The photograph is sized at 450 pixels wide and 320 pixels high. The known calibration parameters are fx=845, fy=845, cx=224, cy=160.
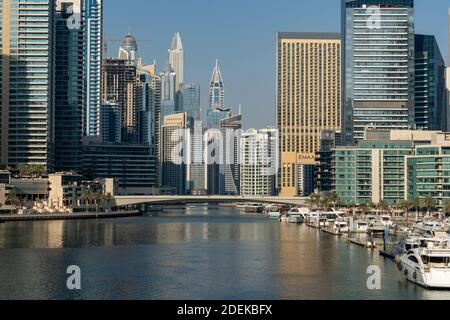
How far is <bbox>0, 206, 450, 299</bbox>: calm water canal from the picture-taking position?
68.2 m

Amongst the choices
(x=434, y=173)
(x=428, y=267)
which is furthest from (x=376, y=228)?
(x=428, y=267)

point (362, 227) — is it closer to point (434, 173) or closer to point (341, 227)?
point (341, 227)

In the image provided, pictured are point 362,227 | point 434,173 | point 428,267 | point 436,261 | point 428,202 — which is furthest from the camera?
point 434,173

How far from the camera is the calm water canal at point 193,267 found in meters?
68.2

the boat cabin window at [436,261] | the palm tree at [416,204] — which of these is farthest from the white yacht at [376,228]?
the boat cabin window at [436,261]

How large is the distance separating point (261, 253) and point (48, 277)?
32305 mm

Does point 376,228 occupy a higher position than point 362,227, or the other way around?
point 376,228

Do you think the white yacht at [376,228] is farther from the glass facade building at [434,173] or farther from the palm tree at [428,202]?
the glass facade building at [434,173]

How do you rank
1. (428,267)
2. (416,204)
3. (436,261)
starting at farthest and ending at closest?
(416,204) < (436,261) < (428,267)

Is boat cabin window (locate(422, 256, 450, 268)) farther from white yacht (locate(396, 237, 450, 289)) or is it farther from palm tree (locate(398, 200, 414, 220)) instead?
palm tree (locate(398, 200, 414, 220))

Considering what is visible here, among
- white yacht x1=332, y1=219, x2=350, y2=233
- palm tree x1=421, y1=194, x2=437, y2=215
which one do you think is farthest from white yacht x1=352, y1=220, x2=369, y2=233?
palm tree x1=421, y1=194, x2=437, y2=215

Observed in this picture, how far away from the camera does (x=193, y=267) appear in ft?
278

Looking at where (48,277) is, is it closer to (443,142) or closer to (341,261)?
(341,261)
